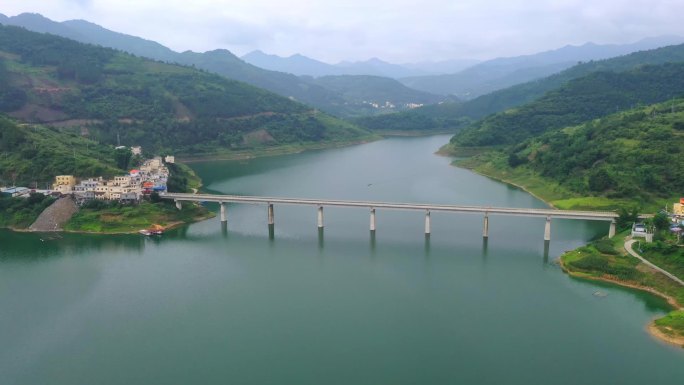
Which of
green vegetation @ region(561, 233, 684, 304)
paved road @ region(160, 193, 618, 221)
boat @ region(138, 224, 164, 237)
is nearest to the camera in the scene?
green vegetation @ region(561, 233, 684, 304)

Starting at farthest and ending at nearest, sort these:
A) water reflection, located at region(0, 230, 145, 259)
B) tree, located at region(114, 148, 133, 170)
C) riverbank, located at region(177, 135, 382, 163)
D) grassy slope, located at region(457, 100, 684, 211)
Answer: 1. riverbank, located at region(177, 135, 382, 163)
2. tree, located at region(114, 148, 133, 170)
3. grassy slope, located at region(457, 100, 684, 211)
4. water reflection, located at region(0, 230, 145, 259)

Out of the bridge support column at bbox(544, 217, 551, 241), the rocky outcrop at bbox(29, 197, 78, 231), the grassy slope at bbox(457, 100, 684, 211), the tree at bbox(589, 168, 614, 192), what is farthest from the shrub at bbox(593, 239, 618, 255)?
the rocky outcrop at bbox(29, 197, 78, 231)

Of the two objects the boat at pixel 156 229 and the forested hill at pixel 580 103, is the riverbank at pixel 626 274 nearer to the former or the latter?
the boat at pixel 156 229

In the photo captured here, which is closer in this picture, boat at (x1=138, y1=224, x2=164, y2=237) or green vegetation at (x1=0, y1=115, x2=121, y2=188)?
boat at (x1=138, y1=224, x2=164, y2=237)

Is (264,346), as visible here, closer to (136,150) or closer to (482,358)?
(482,358)

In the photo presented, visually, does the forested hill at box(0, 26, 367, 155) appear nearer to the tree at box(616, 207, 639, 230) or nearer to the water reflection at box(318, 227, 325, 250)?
the water reflection at box(318, 227, 325, 250)

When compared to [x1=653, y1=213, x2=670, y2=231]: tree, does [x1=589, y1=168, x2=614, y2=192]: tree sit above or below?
above
